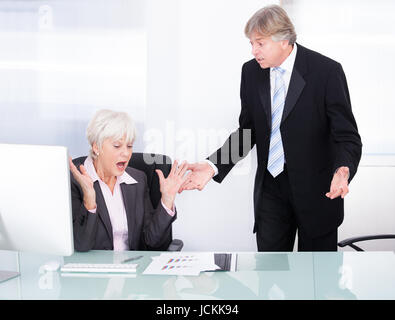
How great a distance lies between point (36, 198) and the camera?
5.37ft

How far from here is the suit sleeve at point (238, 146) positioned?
2.76 meters

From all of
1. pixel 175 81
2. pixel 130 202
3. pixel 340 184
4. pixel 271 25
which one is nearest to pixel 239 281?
pixel 340 184

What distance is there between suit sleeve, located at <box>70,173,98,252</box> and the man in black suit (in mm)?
637

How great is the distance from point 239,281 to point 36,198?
734 mm

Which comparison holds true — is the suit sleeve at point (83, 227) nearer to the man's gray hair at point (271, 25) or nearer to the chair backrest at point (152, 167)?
the chair backrest at point (152, 167)

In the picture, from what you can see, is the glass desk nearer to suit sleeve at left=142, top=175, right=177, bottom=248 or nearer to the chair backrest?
suit sleeve at left=142, top=175, right=177, bottom=248

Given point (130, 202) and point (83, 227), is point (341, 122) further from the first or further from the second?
point (83, 227)

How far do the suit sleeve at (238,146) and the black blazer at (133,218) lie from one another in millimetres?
478

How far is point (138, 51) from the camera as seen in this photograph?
3605 millimetres

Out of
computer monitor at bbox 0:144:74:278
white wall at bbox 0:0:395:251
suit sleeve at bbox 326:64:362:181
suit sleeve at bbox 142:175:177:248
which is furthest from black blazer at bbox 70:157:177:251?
white wall at bbox 0:0:395:251

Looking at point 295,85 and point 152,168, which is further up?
point 295,85

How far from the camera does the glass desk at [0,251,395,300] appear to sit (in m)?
1.54
